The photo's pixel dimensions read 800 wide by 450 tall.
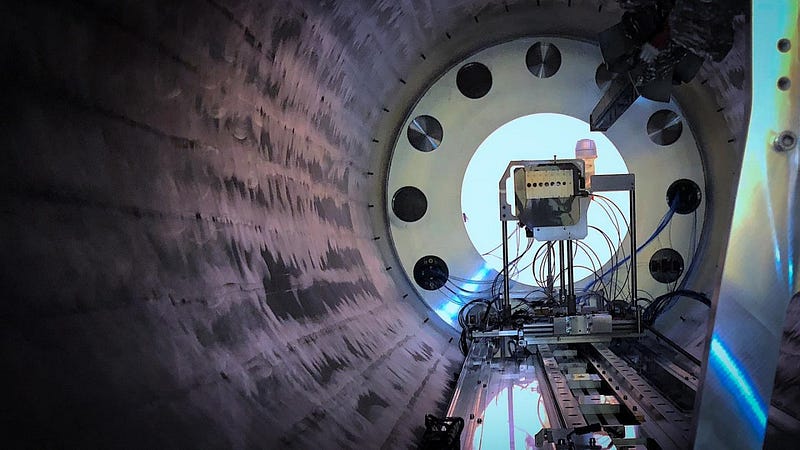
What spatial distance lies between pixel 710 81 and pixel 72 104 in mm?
2812

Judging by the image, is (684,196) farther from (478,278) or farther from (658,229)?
(478,278)

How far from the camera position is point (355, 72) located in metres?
2.57

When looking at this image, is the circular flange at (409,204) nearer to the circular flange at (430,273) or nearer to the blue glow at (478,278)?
the circular flange at (430,273)

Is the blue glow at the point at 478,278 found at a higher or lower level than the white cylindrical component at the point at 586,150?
lower

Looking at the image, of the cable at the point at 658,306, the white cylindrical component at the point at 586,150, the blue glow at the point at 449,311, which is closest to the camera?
the cable at the point at 658,306

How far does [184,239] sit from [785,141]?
1042mm

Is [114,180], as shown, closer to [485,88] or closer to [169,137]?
[169,137]

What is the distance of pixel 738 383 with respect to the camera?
3.39 feet

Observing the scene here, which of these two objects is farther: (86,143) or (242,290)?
(242,290)

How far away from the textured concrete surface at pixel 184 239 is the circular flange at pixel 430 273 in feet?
3.00

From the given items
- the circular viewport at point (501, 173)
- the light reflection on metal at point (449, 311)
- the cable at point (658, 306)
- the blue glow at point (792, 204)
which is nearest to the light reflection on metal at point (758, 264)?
the blue glow at point (792, 204)

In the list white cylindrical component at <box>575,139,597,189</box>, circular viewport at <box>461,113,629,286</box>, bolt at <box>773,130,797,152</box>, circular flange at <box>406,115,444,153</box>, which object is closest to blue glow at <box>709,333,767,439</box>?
bolt at <box>773,130,797,152</box>

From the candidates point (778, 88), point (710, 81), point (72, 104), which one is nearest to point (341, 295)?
point (72, 104)

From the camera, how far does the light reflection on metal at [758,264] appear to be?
98cm
